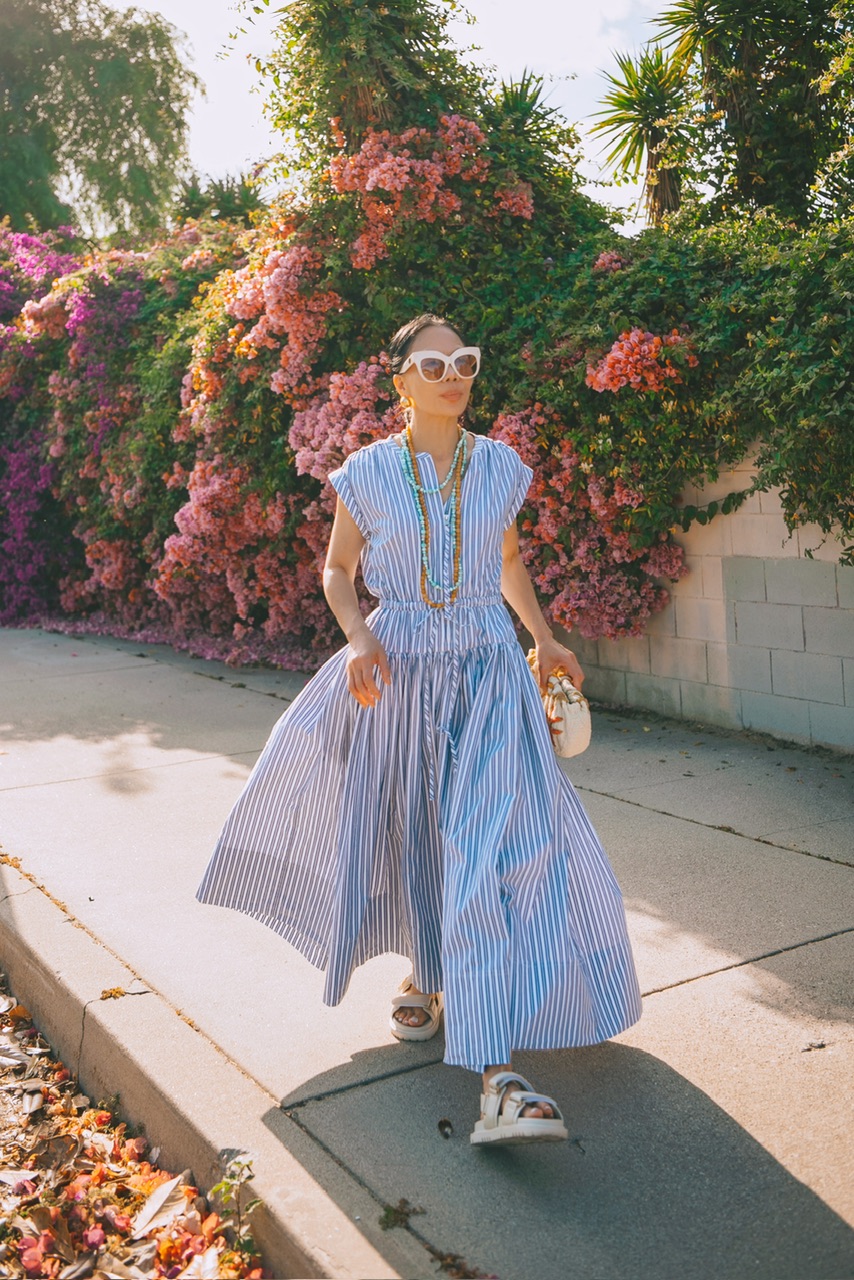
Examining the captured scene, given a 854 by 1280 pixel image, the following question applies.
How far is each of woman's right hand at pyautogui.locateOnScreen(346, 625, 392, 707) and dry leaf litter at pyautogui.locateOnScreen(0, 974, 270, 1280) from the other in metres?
A: 1.01

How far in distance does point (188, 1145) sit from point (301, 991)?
74 cm

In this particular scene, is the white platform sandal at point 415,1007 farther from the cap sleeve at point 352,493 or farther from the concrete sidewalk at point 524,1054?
the cap sleeve at point 352,493

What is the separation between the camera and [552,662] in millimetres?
3037

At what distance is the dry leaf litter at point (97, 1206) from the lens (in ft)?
8.02

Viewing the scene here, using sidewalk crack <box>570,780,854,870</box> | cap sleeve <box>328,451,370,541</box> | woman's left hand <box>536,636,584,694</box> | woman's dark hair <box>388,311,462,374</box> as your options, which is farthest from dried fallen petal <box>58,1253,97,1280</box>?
sidewalk crack <box>570,780,854,870</box>

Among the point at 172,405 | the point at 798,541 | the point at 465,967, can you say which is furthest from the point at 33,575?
the point at 465,967

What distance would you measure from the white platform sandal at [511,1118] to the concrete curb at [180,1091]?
0.91ft

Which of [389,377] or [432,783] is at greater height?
[389,377]

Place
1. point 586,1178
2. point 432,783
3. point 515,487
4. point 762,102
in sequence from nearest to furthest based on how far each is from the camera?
1. point 586,1178
2. point 432,783
3. point 515,487
4. point 762,102

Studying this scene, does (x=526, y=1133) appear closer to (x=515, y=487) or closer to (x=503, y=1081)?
(x=503, y=1081)

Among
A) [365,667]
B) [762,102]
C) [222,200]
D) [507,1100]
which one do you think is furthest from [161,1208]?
[222,200]

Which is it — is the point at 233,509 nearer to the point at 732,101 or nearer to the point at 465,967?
the point at 732,101

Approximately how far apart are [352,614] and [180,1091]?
115 cm

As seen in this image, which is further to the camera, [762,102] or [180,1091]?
[762,102]
